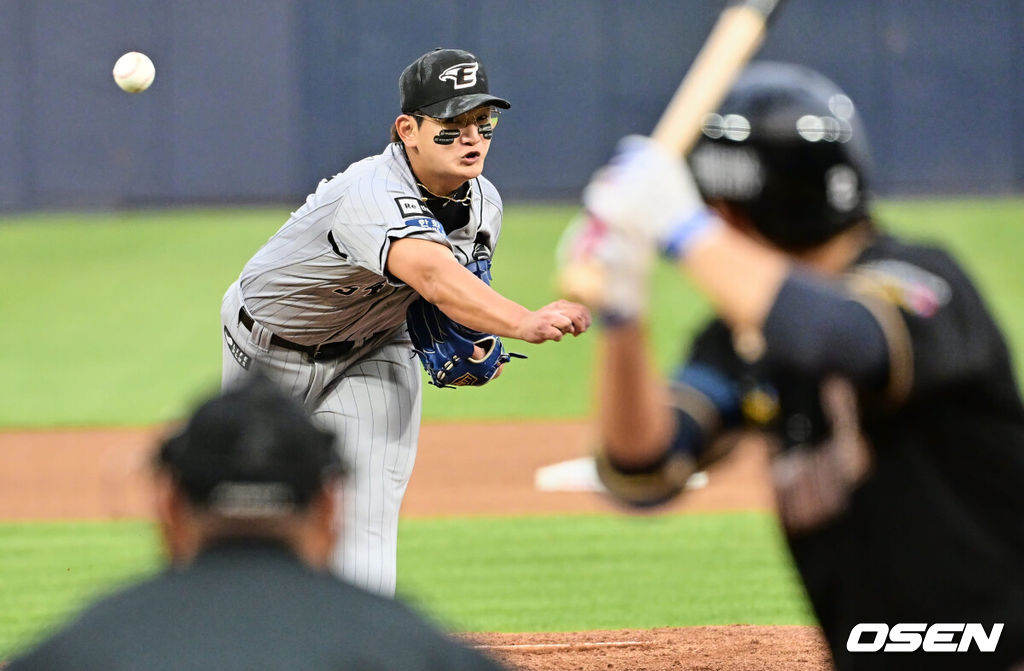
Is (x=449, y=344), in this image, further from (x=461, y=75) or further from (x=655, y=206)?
(x=655, y=206)

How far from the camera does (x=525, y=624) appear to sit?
668cm

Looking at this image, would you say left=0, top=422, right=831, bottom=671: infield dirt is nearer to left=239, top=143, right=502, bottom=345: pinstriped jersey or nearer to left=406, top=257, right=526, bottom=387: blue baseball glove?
left=406, top=257, right=526, bottom=387: blue baseball glove

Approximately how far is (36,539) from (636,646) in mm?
4670

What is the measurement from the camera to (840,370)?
6.98 ft

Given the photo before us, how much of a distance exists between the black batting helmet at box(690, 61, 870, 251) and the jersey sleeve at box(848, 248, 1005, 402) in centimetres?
13

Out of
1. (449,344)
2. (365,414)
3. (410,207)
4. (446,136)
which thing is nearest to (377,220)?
(410,207)

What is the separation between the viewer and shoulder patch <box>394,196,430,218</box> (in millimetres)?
4574

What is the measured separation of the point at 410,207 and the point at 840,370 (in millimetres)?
2661

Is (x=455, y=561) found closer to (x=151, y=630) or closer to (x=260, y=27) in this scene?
(x=151, y=630)

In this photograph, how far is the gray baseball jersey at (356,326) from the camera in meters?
4.74

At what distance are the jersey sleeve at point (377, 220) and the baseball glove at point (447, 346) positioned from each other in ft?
1.23

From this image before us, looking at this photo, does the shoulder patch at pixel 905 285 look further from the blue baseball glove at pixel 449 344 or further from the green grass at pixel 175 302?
the green grass at pixel 175 302

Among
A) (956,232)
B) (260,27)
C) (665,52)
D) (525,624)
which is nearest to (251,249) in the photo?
(260,27)

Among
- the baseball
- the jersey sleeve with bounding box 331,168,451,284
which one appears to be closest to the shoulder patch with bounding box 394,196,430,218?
the jersey sleeve with bounding box 331,168,451,284
